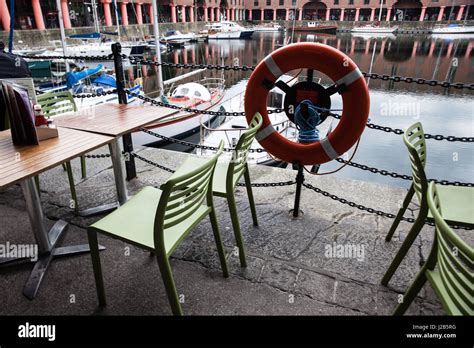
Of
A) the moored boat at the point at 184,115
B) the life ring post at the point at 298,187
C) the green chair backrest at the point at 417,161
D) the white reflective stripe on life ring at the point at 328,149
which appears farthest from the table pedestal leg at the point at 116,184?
the moored boat at the point at 184,115

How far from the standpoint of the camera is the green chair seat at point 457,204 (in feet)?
4.80

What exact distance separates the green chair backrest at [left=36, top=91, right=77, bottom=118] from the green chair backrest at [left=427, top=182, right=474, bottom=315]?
108 inches

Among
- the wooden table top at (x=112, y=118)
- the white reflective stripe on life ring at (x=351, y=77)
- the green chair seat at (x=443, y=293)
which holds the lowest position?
the green chair seat at (x=443, y=293)

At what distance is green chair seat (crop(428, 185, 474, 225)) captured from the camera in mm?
1462

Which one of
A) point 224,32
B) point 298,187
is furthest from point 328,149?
point 224,32

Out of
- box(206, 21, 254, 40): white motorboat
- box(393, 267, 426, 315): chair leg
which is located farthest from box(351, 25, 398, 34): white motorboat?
box(393, 267, 426, 315): chair leg

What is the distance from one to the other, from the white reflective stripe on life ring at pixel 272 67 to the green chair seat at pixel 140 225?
1106 millimetres

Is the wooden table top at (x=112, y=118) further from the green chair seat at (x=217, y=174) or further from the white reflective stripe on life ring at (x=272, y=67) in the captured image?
the white reflective stripe on life ring at (x=272, y=67)

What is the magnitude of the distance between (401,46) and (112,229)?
38655 mm

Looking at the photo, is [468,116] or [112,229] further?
[468,116]

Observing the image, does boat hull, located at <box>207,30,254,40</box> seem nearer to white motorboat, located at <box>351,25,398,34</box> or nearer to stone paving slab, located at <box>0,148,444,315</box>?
white motorboat, located at <box>351,25,398,34</box>
